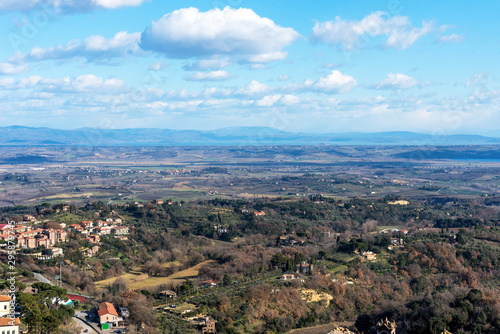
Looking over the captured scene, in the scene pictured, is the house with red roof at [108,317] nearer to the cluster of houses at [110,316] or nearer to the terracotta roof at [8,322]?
the cluster of houses at [110,316]

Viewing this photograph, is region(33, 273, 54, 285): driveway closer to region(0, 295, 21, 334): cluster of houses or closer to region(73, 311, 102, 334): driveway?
region(73, 311, 102, 334): driveway

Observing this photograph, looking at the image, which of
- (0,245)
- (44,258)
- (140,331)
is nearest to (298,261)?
(140,331)

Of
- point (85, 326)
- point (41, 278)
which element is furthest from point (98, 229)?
point (85, 326)

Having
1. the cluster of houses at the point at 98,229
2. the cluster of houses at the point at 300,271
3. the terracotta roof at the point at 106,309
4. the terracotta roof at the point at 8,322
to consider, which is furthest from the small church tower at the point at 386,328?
the cluster of houses at the point at 98,229

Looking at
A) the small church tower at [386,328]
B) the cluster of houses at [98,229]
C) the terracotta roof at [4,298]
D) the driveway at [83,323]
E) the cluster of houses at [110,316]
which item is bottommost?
the cluster of houses at [98,229]

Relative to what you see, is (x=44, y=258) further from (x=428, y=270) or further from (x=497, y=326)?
(x=497, y=326)

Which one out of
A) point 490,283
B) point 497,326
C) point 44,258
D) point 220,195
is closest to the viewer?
point 497,326

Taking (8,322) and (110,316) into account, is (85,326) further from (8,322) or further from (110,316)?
(8,322)
